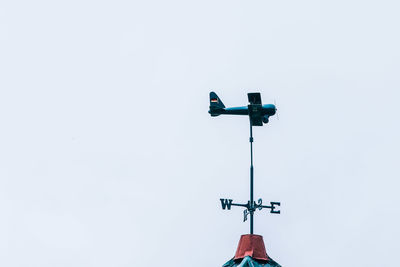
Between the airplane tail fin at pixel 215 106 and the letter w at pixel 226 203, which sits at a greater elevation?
the airplane tail fin at pixel 215 106

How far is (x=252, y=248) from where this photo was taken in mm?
18672

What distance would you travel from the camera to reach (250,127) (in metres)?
21.1

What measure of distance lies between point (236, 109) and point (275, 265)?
11.7 metres

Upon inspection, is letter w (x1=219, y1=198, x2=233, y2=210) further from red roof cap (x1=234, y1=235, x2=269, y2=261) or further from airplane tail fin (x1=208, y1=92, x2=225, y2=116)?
airplane tail fin (x1=208, y1=92, x2=225, y2=116)

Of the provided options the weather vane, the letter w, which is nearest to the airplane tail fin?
the weather vane

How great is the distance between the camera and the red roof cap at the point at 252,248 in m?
18.6

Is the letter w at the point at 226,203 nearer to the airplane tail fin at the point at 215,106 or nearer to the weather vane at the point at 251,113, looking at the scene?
the weather vane at the point at 251,113

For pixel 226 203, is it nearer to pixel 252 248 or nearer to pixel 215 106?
pixel 252 248

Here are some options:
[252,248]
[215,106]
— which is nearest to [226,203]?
[252,248]

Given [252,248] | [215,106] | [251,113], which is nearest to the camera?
[252,248]

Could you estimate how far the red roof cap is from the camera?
18.6 metres

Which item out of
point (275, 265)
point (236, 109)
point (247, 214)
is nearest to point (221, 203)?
point (247, 214)

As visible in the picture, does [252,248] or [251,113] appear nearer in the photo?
[252,248]

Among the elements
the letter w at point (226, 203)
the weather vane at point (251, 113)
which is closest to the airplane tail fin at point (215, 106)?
the weather vane at point (251, 113)
